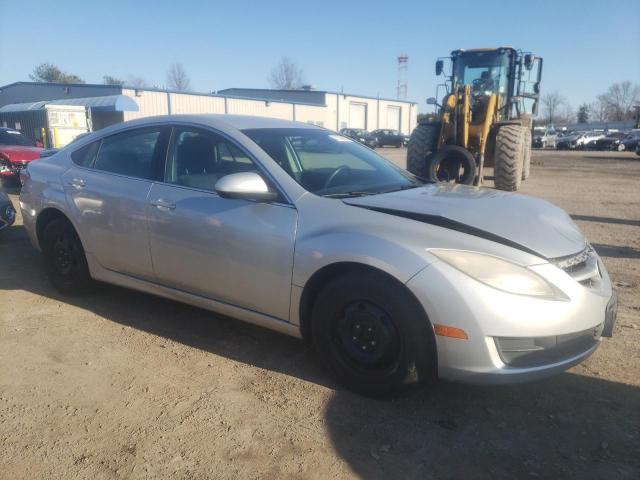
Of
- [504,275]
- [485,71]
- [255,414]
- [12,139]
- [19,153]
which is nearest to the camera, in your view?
[504,275]

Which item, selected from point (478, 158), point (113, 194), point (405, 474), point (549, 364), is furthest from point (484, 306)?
point (478, 158)

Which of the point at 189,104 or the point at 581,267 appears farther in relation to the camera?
the point at 189,104

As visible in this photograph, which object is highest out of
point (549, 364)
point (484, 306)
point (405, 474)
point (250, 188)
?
point (250, 188)

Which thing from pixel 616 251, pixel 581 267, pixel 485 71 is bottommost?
pixel 616 251

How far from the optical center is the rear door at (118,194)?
12.6ft

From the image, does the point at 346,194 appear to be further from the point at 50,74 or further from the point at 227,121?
the point at 50,74

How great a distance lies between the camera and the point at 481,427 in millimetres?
2693

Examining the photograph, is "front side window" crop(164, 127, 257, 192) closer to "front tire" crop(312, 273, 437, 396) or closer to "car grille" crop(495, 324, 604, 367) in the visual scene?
"front tire" crop(312, 273, 437, 396)

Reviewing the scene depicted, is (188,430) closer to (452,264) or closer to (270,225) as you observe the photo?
(270,225)

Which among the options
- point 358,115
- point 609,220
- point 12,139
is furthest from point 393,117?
point 609,220

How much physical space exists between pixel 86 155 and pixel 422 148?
8.06m

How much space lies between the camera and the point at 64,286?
453cm

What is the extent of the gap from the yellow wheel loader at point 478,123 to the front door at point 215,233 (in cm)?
757

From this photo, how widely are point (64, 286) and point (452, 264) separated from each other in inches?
137
